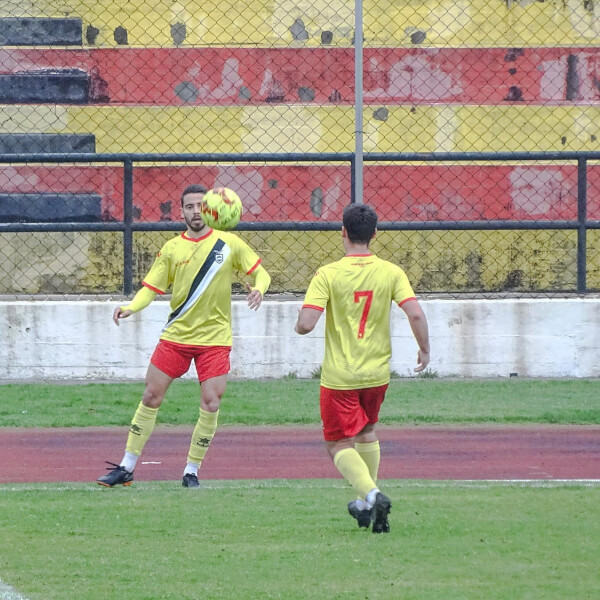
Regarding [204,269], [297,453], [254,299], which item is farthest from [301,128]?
[254,299]

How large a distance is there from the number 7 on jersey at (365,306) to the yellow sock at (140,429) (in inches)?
74.6

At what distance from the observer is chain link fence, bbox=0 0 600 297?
1416 centimetres

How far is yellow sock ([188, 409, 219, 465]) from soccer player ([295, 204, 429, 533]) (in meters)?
1.45

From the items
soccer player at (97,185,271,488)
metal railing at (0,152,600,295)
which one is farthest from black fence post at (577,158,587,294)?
soccer player at (97,185,271,488)

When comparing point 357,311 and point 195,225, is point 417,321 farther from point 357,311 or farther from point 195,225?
point 195,225

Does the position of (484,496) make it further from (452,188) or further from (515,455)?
(452,188)

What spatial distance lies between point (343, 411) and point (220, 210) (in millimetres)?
1820

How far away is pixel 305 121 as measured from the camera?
15219 millimetres

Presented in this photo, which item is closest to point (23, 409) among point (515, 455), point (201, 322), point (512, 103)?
point (201, 322)

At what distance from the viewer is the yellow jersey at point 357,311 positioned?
6617 millimetres

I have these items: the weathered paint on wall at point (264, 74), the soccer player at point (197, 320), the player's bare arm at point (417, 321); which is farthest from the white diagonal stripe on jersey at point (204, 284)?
the weathered paint on wall at point (264, 74)

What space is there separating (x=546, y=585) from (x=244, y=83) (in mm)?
10942

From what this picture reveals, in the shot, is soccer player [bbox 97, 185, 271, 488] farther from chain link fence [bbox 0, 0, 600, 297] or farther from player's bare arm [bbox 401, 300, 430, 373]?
chain link fence [bbox 0, 0, 600, 297]

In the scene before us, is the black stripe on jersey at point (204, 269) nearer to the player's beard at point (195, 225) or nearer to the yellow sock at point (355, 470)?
the player's beard at point (195, 225)
